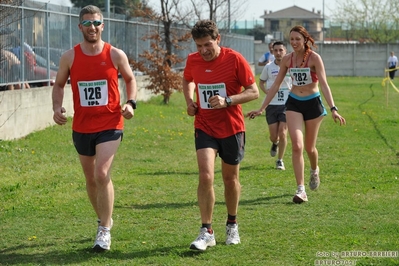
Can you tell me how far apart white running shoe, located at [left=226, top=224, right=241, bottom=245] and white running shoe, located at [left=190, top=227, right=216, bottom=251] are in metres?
0.17

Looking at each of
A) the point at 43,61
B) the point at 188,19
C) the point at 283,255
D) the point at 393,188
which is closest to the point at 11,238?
the point at 283,255

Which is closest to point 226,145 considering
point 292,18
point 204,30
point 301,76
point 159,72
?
point 204,30

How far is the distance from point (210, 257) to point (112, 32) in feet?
64.0

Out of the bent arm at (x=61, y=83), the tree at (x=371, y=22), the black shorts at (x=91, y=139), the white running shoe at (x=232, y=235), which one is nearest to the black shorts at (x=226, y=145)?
the white running shoe at (x=232, y=235)

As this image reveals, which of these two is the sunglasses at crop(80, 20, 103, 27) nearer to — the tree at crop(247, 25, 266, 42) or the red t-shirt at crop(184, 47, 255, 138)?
the red t-shirt at crop(184, 47, 255, 138)

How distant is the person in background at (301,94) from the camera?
30.6 ft

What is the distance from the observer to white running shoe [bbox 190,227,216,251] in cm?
681

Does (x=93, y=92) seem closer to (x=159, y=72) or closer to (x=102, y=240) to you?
(x=102, y=240)

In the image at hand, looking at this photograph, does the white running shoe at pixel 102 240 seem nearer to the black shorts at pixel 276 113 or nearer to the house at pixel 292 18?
the black shorts at pixel 276 113

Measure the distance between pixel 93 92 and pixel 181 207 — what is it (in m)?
2.60

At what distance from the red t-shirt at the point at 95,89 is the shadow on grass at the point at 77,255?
108 cm

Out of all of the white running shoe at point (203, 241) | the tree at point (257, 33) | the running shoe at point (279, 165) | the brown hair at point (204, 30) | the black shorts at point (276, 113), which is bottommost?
the running shoe at point (279, 165)

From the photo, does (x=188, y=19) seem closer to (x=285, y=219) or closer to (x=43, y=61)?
(x=43, y=61)

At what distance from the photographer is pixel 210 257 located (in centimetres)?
673
